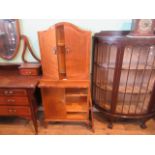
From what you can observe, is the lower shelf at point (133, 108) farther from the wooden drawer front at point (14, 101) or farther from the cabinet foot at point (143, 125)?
the wooden drawer front at point (14, 101)

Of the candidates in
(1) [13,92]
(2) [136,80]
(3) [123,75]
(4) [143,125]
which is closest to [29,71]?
(1) [13,92]

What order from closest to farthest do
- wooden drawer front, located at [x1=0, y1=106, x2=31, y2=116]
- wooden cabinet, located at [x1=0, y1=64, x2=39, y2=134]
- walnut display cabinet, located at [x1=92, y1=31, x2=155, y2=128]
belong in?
walnut display cabinet, located at [x1=92, y1=31, x2=155, y2=128] → wooden cabinet, located at [x1=0, y1=64, x2=39, y2=134] → wooden drawer front, located at [x1=0, y1=106, x2=31, y2=116]

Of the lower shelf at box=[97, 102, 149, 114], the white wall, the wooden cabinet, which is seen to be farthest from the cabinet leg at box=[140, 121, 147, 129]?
the wooden cabinet

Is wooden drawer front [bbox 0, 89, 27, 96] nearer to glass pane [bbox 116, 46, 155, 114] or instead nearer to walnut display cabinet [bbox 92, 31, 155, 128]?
walnut display cabinet [bbox 92, 31, 155, 128]

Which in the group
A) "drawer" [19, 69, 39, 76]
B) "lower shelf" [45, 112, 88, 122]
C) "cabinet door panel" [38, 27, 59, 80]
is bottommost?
"lower shelf" [45, 112, 88, 122]

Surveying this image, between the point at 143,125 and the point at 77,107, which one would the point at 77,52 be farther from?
the point at 143,125

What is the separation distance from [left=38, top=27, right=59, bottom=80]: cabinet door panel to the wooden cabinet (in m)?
0.19

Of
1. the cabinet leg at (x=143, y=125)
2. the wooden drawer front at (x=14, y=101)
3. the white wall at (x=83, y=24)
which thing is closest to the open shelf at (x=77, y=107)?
the wooden drawer front at (x=14, y=101)

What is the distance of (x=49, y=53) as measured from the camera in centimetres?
157

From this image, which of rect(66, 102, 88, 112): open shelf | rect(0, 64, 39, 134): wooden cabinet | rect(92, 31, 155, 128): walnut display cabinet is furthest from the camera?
rect(66, 102, 88, 112): open shelf

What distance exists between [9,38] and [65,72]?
0.83 meters

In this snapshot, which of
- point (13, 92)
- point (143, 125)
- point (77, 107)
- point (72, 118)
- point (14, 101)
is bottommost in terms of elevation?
point (143, 125)

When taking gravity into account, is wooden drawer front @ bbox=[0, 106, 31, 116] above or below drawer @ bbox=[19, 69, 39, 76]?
below

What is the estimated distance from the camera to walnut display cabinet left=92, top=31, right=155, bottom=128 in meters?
1.46
